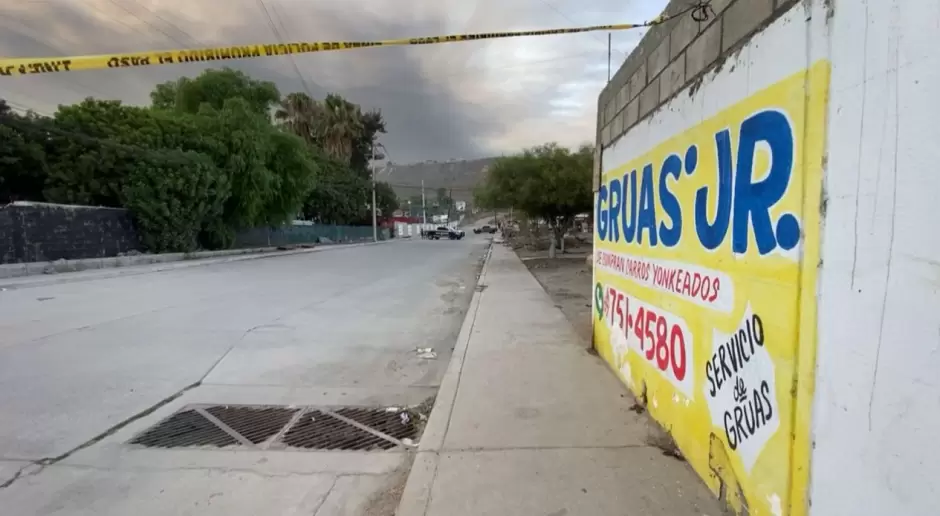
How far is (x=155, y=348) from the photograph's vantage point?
6809 millimetres

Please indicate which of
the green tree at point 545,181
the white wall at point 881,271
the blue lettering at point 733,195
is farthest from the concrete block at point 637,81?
the green tree at point 545,181

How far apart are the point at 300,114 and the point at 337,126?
15.0 feet

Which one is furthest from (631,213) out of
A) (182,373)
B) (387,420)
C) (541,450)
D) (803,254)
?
(182,373)

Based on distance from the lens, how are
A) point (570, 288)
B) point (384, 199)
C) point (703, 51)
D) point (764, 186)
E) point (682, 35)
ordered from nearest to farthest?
point (764, 186), point (703, 51), point (682, 35), point (570, 288), point (384, 199)

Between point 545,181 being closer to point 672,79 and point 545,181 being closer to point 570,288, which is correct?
point 570,288

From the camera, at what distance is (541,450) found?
141 inches

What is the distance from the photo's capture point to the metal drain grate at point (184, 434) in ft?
Answer: 13.0

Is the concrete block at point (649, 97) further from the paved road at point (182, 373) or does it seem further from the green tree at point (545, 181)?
the green tree at point (545, 181)

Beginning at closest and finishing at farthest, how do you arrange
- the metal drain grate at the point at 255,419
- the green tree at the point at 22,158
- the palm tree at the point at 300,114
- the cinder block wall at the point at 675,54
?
the cinder block wall at the point at 675,54, the metal drain grate at the point at 255,419, the green tree at the point at 22,158, the palm tree at the point at 300,114

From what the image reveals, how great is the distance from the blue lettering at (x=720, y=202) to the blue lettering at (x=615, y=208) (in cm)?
200

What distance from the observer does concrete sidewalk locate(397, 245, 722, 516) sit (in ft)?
9.46

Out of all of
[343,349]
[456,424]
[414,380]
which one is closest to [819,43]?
[456,424]

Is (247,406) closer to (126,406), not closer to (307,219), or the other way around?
(126,406)

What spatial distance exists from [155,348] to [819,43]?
7625 mm
